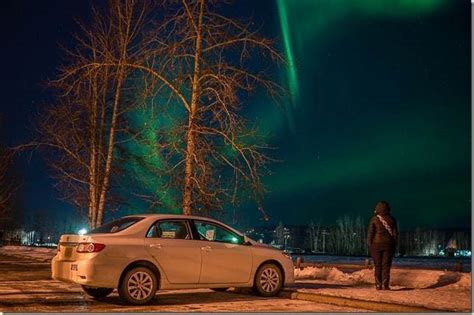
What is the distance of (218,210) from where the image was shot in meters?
18.4

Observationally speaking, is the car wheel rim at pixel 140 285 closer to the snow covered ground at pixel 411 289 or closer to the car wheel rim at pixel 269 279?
the car wheel rim at pixel 269 279

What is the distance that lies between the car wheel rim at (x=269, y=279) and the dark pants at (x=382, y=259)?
2.11 meters

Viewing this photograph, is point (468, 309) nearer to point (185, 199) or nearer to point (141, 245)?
point (141, 245)

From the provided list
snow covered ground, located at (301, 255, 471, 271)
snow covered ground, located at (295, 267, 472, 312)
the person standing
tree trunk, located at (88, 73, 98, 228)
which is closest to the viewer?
snow covered ground, located at (295, 267, 472, 312)

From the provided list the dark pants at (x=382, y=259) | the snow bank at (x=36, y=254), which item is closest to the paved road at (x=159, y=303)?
the dark pants at (x=382, y=259)

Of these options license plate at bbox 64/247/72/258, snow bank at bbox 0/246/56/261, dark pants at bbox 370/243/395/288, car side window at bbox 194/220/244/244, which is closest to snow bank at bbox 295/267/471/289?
dark pants at bbox 370/243/395/288

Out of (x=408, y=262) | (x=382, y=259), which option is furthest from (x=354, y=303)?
(x=408, y=262)

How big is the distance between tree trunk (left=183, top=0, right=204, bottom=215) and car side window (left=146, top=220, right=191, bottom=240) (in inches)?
237

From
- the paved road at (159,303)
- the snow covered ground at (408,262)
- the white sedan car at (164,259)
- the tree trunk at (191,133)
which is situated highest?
the tree trunk at (191,133)

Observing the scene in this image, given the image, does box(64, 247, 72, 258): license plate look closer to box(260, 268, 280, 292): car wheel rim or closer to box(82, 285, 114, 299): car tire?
box(82, 285, 114, 299): car tire

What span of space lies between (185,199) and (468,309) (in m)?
9.51

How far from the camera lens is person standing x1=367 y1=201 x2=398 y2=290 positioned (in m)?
13.4

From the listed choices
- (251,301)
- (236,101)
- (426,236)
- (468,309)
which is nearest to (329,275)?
(236,101)

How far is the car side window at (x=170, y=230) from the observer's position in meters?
11.7
